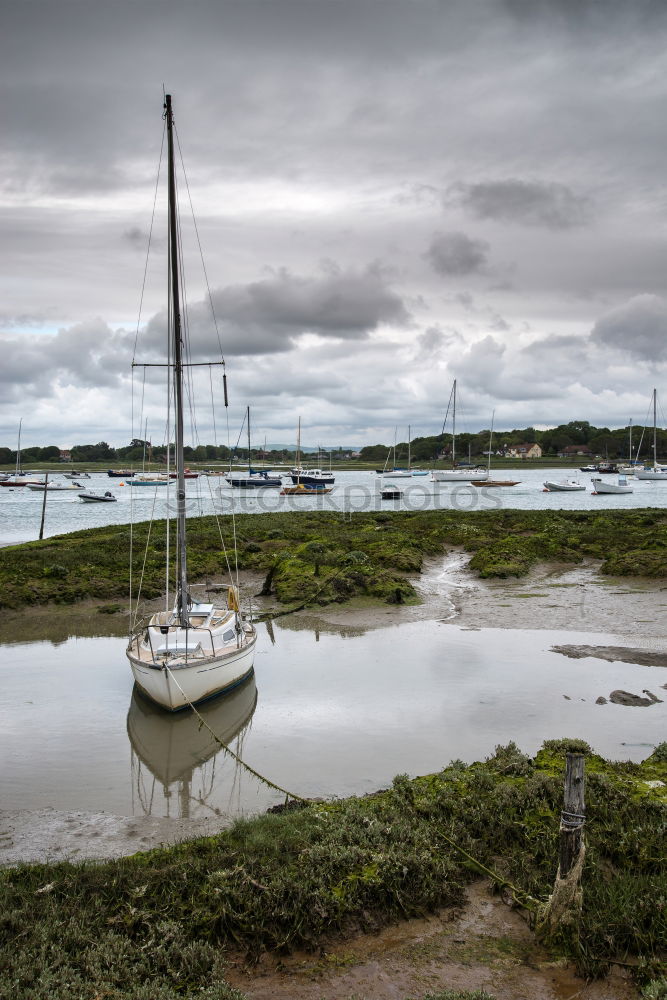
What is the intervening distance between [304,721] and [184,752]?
231 cm

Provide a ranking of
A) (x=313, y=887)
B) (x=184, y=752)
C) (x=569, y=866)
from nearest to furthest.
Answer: (x=569, y=866) < (x=313, y=887) < (x=184, y=752)

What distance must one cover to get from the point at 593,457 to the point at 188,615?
196 metres

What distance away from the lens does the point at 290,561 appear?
92.9ft

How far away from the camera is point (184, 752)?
12344mm

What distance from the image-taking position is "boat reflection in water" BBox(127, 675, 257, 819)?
10.5 meters

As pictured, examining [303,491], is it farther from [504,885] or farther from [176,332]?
[504,885]

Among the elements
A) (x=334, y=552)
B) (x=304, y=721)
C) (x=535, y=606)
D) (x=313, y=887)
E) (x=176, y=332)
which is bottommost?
(x=304, y=721)

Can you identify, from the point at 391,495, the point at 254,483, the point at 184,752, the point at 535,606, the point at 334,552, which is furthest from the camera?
the point at 254,483

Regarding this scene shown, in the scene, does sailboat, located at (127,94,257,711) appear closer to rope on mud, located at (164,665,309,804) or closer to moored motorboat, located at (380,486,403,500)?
rope on mud, located at (164,665,309,804)

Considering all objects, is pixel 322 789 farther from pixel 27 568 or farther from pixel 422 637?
pixel 27 568

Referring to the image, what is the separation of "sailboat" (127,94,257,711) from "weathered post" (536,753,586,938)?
8248 mm

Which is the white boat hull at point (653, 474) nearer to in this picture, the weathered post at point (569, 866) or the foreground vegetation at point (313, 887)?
the foreground vegetation at point (313, 887)

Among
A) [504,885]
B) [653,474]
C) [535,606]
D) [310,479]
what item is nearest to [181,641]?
[504,885]

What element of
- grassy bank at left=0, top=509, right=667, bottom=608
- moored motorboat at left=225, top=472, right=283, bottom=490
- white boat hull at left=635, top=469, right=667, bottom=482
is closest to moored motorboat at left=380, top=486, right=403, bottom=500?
grassy bank at left=0, top=509, right=667, bottom=608
